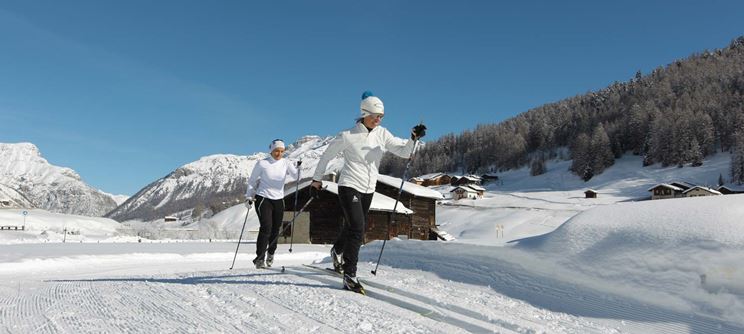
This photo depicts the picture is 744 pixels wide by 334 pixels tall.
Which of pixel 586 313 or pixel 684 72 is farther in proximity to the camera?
pixel 684 72

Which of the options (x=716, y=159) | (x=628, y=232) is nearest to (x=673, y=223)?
(x=628, y=232)

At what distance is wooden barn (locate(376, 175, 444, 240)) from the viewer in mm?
37625

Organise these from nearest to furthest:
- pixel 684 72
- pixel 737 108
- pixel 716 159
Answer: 1. pixel 716 159
2. pixel 737 108
3. pixel 684 72

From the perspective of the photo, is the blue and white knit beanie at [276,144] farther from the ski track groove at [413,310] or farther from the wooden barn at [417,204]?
the wooden barn at [417,204]

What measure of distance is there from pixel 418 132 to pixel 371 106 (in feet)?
2.12

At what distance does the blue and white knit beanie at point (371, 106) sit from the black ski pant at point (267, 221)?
2.86m

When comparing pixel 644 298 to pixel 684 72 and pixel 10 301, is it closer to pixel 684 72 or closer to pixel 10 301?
pixel 10 301

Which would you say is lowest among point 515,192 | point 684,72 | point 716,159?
point 515,192

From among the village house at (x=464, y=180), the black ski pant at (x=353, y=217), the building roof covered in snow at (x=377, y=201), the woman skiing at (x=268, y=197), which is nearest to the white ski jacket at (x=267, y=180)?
the woman skiing at (x=268, y=197)

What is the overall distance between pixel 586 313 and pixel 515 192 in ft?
321

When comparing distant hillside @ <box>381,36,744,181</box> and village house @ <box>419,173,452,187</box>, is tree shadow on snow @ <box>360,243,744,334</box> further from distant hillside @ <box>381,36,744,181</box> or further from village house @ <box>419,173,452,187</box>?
village house @ <box>419,173,452,187</box>

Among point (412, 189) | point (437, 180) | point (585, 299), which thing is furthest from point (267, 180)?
point (437, 180)

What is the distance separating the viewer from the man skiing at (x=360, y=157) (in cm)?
535

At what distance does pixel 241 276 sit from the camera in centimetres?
602
